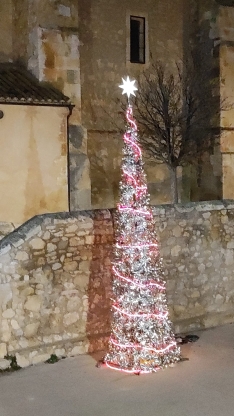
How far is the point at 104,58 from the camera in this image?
41.5ft

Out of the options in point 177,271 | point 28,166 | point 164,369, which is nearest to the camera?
point 164,369

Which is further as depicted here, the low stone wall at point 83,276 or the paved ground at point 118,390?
the low stone wall at point 83,276

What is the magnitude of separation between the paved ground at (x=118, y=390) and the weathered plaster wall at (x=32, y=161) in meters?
4.36

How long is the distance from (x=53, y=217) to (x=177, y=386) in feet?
8.67

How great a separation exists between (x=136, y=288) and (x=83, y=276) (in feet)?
3.12

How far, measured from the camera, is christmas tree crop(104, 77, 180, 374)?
654 centimetres

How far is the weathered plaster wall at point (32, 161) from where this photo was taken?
10.3 m

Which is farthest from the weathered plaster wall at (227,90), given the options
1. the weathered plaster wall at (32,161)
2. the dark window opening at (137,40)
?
the weathered plaster wall at (32,161)

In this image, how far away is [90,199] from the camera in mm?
11875

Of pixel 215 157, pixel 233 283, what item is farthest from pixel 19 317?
pixel 215 157

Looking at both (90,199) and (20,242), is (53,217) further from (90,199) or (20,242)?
(90,199)

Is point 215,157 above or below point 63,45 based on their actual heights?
below

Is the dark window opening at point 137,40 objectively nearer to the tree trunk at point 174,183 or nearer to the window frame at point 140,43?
the window frame at point 140,43

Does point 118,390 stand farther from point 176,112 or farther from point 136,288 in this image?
point 176,112
